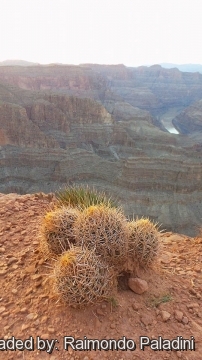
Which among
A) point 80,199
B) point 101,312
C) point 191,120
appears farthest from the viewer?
point 191,120

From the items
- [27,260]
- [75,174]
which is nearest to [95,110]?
[75,174]

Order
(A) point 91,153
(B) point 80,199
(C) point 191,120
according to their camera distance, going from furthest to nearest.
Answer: (C) point 191,120 < (A) point 91,153 < (B) point 80,199

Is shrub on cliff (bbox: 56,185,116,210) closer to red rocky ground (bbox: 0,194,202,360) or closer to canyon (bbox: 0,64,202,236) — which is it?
red rocky ground (bbox: 0,194,202,360)

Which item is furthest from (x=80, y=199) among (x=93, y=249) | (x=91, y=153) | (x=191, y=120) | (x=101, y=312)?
(x=191, y=120)

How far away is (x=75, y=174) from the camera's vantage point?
2950 centimetres

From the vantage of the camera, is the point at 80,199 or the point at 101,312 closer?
the point at 101,312

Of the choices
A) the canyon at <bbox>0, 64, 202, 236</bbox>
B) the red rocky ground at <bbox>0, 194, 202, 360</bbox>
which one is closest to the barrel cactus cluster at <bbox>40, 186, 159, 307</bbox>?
the red rocky ground at <bbox>0, 194, 202, 360</bbox>

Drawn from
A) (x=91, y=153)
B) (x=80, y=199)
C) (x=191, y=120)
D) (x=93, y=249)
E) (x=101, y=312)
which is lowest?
(x=191, y=120)

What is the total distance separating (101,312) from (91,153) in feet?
98.1

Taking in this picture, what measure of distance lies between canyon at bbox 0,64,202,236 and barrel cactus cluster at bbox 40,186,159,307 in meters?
11.6

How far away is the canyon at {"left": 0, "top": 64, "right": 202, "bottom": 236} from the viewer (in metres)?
27.1

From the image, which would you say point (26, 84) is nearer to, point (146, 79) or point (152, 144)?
point (152, 144)

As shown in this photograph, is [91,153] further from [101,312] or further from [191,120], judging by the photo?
[191,120]

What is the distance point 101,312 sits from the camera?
267cm
